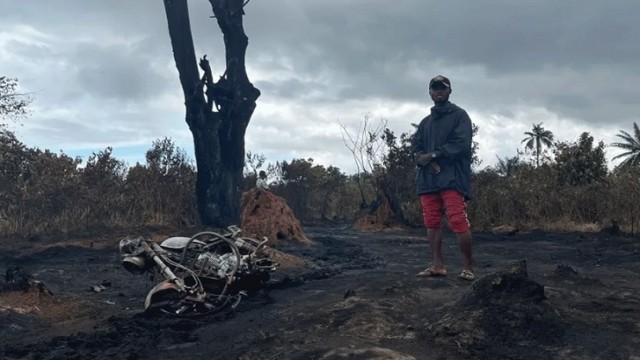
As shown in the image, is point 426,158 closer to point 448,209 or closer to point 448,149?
point 448,149

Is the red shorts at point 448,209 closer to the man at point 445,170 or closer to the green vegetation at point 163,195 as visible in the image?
the man at point 445,170

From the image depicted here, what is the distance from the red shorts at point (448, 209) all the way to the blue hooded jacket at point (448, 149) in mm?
70

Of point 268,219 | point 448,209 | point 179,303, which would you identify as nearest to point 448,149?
point 448,209

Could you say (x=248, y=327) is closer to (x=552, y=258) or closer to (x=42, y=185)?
(x=552, y=258)

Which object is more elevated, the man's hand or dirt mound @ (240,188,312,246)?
the man's hand

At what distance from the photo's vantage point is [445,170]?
6.54 meters

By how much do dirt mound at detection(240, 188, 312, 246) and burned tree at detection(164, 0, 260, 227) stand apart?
4031 millimetres

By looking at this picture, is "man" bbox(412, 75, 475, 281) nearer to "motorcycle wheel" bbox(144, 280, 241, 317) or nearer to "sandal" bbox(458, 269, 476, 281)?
"sandal" bbox(458, 269, 476, 281)

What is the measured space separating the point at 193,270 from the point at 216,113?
12.1 metres

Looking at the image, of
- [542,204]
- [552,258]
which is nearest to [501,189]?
[542,204]

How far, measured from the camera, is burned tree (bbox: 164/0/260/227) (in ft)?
57.6

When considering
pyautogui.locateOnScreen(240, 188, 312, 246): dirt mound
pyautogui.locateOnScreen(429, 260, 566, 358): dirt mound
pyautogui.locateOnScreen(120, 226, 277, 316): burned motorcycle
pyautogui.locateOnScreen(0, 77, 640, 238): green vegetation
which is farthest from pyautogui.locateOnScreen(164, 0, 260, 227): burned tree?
pyautogui.locateOnScreen(429, 260, 566, 358): dirt mound

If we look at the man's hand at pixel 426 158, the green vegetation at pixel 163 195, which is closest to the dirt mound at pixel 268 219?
the green vegetation at pixel 163 195

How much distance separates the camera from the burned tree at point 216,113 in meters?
17.6
